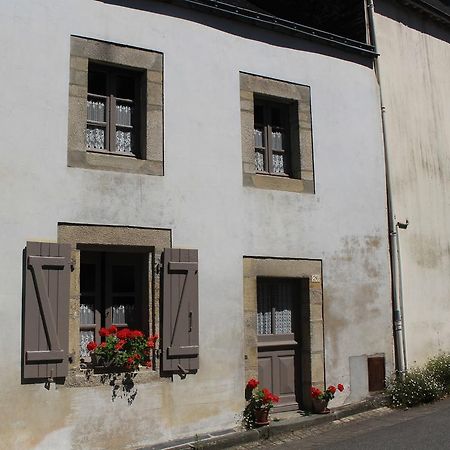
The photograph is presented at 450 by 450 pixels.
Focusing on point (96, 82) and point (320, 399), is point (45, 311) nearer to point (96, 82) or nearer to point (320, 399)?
point (96, 82)

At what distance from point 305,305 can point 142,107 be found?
330 cm

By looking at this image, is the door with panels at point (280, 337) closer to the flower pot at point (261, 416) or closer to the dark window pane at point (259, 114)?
the flower pot at point (261, 416)

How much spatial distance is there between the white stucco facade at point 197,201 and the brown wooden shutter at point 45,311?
0.10 m

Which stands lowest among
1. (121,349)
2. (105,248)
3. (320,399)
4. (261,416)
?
(261,416)

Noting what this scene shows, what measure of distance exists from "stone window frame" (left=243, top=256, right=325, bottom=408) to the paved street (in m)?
0.67

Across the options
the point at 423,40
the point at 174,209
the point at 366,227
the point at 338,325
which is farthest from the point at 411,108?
the point at 174,209

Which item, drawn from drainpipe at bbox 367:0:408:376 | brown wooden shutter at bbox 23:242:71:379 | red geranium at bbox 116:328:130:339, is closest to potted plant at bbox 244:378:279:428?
red geranium at bbox 116:328:130:339

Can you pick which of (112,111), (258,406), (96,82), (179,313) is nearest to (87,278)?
(179,313)

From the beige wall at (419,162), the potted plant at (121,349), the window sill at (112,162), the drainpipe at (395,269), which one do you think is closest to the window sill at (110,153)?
the window sill at (112,162)

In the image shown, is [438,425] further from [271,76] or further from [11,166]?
[11,166]

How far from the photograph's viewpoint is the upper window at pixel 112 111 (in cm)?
753

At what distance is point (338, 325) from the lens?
8.88 metres

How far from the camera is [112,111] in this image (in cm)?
762

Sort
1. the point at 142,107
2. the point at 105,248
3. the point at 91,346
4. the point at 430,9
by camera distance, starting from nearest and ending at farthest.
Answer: the point at 91,346, the point at 105,248, the point at 142,107, the point at 430,9
